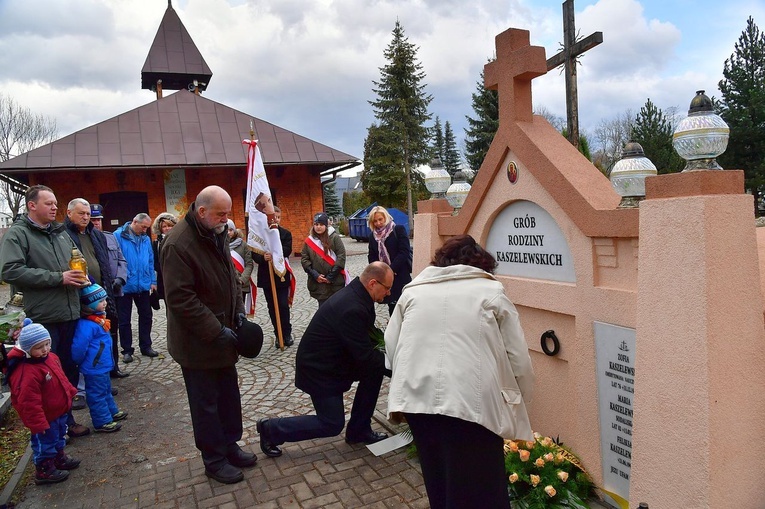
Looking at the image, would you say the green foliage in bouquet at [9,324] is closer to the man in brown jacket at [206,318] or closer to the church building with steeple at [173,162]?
the man in brown jacket at [206,318]

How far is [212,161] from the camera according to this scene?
17.7 meters

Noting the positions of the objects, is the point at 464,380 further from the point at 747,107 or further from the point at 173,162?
the point at 747,107

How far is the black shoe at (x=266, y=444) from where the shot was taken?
4.05 meters

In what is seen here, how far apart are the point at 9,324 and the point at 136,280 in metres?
3.61

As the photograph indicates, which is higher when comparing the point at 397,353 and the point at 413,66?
the point at 413,66

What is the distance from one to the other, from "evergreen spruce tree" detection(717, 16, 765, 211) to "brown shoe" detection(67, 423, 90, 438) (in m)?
20.5

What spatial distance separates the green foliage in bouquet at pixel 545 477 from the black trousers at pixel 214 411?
2043mm

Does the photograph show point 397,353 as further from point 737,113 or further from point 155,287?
Result: point 737,113

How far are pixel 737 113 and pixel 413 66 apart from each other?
1824 cm

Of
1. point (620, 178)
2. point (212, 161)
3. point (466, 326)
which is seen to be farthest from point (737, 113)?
point (466, 326)

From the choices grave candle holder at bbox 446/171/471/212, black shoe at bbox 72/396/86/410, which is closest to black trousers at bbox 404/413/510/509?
grave candle holder at bbox 446/171/471/212

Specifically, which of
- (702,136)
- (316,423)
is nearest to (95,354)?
(316,423)

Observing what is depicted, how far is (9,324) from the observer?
330 cm

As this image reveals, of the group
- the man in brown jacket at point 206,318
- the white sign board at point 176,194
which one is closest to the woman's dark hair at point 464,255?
the man in brown jacket at point 206,318
